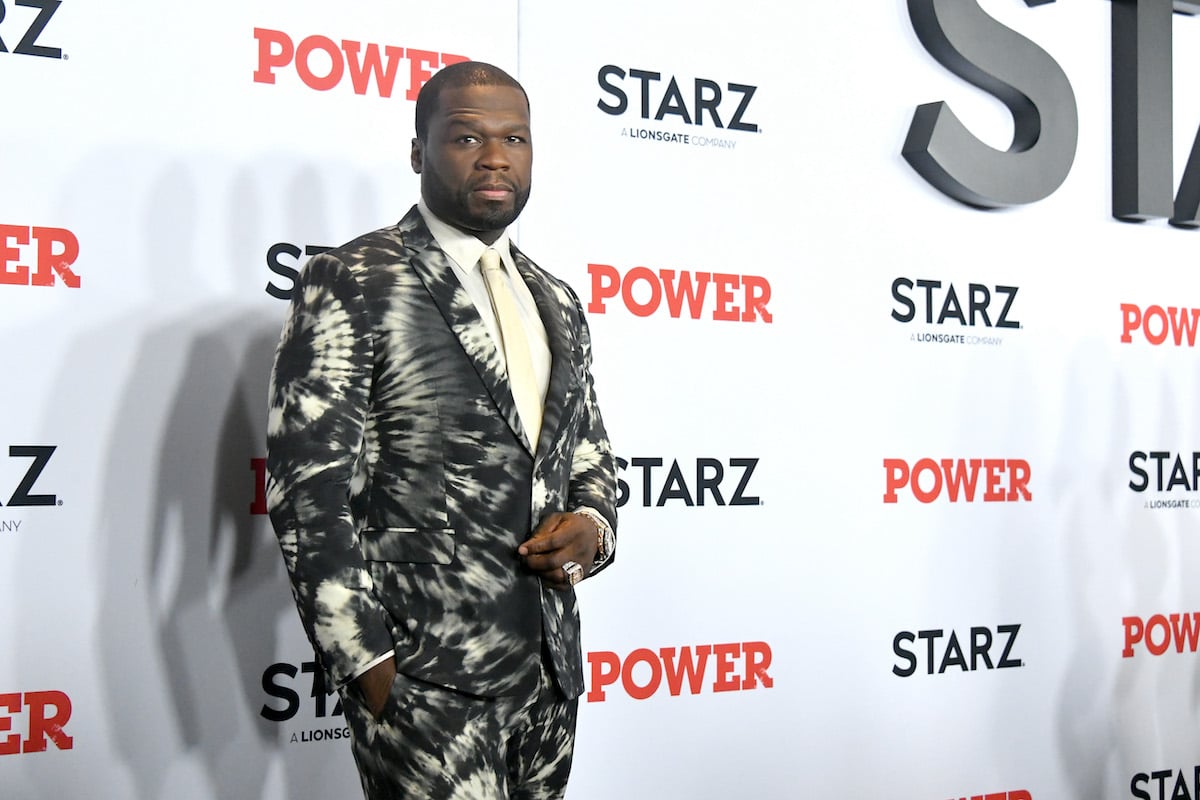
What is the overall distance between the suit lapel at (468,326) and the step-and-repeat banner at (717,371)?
756 millimetres

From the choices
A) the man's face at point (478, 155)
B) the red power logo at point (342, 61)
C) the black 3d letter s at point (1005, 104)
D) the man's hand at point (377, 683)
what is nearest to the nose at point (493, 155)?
the man's face at point (478, 155)

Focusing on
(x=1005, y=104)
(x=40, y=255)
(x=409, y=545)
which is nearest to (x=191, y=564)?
(x=40, y=255)

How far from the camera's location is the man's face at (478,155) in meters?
1.93

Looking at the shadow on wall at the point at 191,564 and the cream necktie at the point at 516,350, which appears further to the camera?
the shadow on wall at the point at 191,564

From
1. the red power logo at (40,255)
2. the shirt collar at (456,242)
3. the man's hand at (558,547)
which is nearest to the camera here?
the man's hand at (558,547)

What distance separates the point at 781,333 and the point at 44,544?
1.79 meters

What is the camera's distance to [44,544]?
2324mm

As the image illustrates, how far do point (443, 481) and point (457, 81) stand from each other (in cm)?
61

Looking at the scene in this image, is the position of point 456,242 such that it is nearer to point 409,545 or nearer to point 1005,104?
point 409,545

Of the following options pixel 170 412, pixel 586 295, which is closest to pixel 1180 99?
pixel 586 295

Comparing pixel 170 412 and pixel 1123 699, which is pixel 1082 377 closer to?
pixel 1123 699

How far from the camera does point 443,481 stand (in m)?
1.86

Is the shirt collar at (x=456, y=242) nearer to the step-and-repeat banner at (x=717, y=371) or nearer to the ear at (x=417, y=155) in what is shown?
the ear at (x=417, y=155)

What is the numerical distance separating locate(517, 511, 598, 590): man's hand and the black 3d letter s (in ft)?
6.39
